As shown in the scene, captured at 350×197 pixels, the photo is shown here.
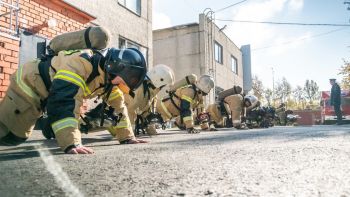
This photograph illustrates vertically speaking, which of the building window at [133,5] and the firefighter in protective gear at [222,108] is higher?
the building window at [133,5]

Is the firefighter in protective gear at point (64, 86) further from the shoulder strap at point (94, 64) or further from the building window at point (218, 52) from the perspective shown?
the building window at point (218, 52)

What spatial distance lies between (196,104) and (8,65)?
483 centimetres

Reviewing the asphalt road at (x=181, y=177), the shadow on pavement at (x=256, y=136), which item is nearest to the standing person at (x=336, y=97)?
the shadow on pavement at (x=256, y=136)

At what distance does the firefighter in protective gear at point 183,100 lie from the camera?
785 centimetres

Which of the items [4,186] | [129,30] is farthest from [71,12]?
[4,186]

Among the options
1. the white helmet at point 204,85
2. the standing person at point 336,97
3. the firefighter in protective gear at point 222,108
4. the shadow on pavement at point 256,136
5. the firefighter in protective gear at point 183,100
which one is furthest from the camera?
the standing person at point 336,97

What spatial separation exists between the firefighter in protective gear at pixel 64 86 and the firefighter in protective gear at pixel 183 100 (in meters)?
4.30

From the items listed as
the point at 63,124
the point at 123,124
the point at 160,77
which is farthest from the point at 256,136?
the point at 63,124

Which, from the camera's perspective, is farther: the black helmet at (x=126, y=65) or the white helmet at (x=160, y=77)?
the white helmet at (x=160, y=77)

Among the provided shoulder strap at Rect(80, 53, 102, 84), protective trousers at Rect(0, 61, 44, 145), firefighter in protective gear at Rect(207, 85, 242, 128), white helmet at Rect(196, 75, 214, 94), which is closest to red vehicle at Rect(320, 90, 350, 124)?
firefighter in protective gear at Rect(207, 85, 242, 128)

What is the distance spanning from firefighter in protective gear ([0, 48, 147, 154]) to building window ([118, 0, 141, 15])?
336 inches

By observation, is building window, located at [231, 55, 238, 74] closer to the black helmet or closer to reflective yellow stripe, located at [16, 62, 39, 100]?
the black helmet

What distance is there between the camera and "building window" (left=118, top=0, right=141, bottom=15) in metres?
11.6

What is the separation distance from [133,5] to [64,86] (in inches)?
402
